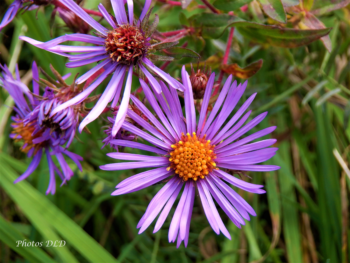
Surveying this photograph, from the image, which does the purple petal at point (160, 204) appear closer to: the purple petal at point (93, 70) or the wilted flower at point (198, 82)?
the wilted flower at point (198, 82)

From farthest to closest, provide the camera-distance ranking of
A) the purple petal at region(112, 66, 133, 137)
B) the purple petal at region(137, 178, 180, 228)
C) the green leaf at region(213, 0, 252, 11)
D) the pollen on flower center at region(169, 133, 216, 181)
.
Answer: the green leaf at region(213, 0, 252, 11) < the pollen on flower center at region(169, 133, 216, 181) < the purple petal at region(137, 178, 180, 228) < the purple petal at region(112, 66, 133, 137)

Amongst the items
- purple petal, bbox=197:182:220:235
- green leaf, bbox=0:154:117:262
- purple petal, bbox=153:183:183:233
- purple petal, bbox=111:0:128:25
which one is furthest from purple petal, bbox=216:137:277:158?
green leaf, bbox=0:154:117:262

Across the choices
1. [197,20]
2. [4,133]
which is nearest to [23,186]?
[4,133]

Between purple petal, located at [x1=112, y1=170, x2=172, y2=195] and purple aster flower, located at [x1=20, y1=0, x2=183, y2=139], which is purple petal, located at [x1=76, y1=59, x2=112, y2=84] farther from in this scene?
purple petal, located at [x1=112, y1=170, x2=172, y2=195]

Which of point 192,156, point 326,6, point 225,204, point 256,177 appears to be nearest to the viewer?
point 225,204

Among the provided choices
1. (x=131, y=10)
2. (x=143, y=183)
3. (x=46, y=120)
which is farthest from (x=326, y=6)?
(x=46, y=120)

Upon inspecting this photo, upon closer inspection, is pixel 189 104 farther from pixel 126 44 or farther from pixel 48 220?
pixel 48 220
